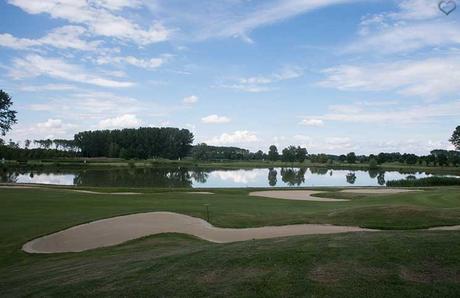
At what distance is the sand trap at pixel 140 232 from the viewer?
1550cm

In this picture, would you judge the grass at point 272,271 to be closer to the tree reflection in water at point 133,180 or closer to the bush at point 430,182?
the tree reflection in water at point 133,180

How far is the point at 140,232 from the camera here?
56.4 feet

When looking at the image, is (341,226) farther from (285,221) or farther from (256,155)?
(256,155)

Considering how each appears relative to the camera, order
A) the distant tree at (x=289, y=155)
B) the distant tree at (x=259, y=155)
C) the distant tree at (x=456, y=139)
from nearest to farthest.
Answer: the distant tree at (x=456, y=139)
the distant tree at (x=289, y=155)
the distant tree at (x=259, y=155)

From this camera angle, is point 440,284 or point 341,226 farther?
point 341,226

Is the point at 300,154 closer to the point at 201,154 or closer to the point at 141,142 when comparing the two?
the point at 201,154

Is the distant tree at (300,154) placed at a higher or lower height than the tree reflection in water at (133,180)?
higher

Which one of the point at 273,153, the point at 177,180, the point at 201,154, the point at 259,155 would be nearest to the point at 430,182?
the point at 177,180

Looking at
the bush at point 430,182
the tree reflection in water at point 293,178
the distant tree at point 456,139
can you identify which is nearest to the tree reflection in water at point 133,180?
the tree reflection in water at point 293,178

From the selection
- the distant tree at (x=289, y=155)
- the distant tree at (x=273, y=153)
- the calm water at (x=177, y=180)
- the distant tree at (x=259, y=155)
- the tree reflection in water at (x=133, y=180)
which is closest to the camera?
→ the tree reflection in water at (x=133, y=180)

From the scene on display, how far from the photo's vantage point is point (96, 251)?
1428cm

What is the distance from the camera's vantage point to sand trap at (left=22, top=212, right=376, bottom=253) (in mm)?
15500

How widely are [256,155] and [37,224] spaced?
180 meters

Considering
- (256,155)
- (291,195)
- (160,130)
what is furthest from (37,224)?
(256,155)
